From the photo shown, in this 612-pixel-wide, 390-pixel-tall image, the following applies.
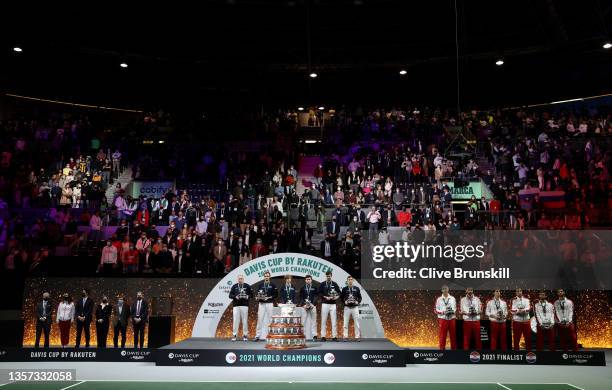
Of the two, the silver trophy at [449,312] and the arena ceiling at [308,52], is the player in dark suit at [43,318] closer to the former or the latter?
the silver trophy at [449,312]

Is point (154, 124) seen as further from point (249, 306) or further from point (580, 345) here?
point (580, 345)

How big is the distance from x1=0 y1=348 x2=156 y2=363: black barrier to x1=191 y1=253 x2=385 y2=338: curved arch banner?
2045mm

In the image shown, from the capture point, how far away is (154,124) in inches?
1080

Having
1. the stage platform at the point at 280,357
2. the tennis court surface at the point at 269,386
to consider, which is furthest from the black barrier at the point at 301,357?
the tennis court surface at the point at 269,386

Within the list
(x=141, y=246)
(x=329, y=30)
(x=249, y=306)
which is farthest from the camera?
(x=329, y=30)

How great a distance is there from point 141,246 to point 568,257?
1170 centimetres

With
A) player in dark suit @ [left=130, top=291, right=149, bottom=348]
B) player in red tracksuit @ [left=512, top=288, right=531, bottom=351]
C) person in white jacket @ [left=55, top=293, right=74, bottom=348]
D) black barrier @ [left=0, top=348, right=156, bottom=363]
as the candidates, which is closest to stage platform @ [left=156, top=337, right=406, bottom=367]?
black barrier @ [left=0, top=348, right=156, bottom=363]

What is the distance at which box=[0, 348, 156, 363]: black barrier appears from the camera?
13.5 metres

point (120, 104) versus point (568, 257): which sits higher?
point (120, 104)

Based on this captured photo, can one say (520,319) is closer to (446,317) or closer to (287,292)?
(446,317)

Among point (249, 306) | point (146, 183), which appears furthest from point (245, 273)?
point (146, 183)

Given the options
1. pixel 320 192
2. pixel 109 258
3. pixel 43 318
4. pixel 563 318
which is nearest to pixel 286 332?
pixel 109 258

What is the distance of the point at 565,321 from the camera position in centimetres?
1420

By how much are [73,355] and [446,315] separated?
8889 millimetres
